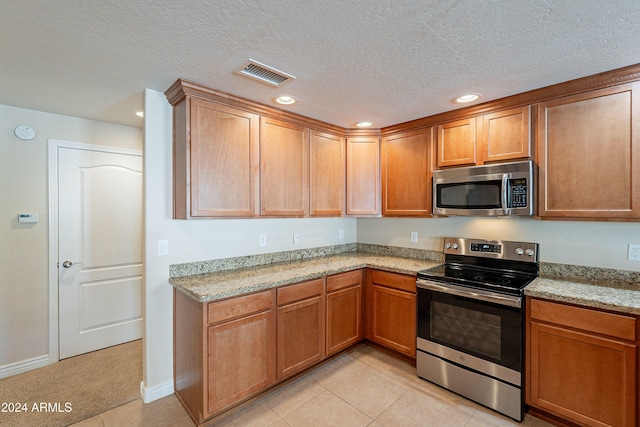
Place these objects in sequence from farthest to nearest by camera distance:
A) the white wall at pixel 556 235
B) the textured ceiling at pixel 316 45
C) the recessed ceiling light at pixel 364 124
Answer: the recessed ceiling light at pixel 364 124
the white wall at pixel 556 235
the textured ceiling at pixel 316 45

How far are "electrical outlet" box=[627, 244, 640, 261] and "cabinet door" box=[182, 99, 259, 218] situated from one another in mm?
2868

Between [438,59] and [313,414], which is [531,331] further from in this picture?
[438,59]

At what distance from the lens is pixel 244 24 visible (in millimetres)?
1462

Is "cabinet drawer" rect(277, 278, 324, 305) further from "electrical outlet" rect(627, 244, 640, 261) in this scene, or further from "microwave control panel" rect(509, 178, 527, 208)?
"electrical outlet" rect(627, 244, 640, 261)

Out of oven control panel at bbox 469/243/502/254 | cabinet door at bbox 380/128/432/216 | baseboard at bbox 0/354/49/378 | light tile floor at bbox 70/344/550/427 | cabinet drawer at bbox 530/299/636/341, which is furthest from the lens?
cabinet door at bbox 380/128/432/216

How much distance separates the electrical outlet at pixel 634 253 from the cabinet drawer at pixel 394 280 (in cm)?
152

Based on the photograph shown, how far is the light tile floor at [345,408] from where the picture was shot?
2039 millimetres

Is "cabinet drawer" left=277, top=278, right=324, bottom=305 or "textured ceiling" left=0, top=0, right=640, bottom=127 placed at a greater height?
"textured ceiling" left=0, top=0, right=640, bottom=127

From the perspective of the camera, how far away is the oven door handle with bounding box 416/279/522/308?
2.06 meters

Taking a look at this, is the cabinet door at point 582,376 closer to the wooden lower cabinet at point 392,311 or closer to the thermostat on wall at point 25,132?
the wooden lower cabinet at point 392,311

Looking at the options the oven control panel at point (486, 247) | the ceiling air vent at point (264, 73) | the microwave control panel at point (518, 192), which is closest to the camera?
the ceiling air vent at point (264, 73)

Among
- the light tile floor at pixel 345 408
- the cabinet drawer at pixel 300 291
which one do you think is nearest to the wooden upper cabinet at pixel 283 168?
the cabinet drawer at pixel 300 291

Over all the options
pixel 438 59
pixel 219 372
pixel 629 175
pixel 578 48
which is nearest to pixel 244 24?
pixel 438 59

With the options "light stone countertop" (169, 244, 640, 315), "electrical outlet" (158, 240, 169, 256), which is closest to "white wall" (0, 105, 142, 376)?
"electrical outlet" (158, 240, 169, 256)
